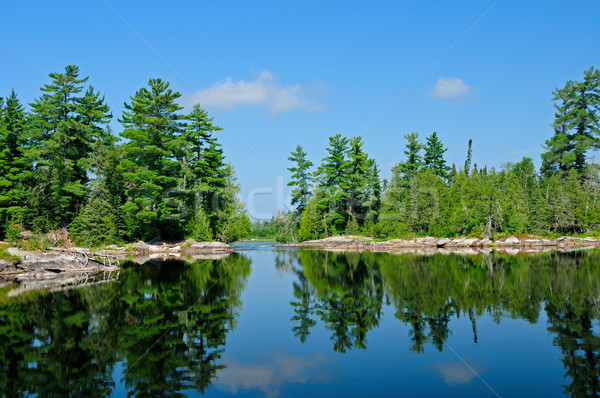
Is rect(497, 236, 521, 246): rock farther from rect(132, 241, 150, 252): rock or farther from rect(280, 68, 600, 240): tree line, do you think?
rect(132, 241, 150, 252): rock

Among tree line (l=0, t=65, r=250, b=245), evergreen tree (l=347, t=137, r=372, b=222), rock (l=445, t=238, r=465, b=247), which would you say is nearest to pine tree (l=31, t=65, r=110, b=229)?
tree line (l=0, t=65, r=250, b=245)

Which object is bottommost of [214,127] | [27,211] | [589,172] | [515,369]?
[515,369]

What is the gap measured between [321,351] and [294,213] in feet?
208

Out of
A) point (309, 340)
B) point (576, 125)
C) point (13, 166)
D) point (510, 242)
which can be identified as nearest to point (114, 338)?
point (309, 340)

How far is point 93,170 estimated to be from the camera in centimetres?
4669

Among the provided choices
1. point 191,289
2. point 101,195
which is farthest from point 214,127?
point 191,289

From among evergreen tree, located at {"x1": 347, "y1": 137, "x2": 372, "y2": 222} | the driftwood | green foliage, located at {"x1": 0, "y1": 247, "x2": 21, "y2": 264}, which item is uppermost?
evergreen tree, located at {"x1": 347, "y1": 137, "x2": 372, "y2": 222}

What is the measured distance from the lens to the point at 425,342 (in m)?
11.8

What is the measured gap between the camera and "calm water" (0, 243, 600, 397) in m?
8.85

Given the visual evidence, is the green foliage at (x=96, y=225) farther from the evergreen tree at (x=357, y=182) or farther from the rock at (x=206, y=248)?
the evergreen tree at (x=357, y=182)

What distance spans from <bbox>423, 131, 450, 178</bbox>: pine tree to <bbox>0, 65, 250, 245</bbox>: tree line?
41202 mm

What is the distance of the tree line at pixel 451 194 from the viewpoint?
5944 centimetres

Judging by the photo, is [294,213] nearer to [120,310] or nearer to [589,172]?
[589,172]

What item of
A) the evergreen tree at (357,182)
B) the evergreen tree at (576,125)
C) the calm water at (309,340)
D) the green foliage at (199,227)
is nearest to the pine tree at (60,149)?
the green foliage at (199,227)
